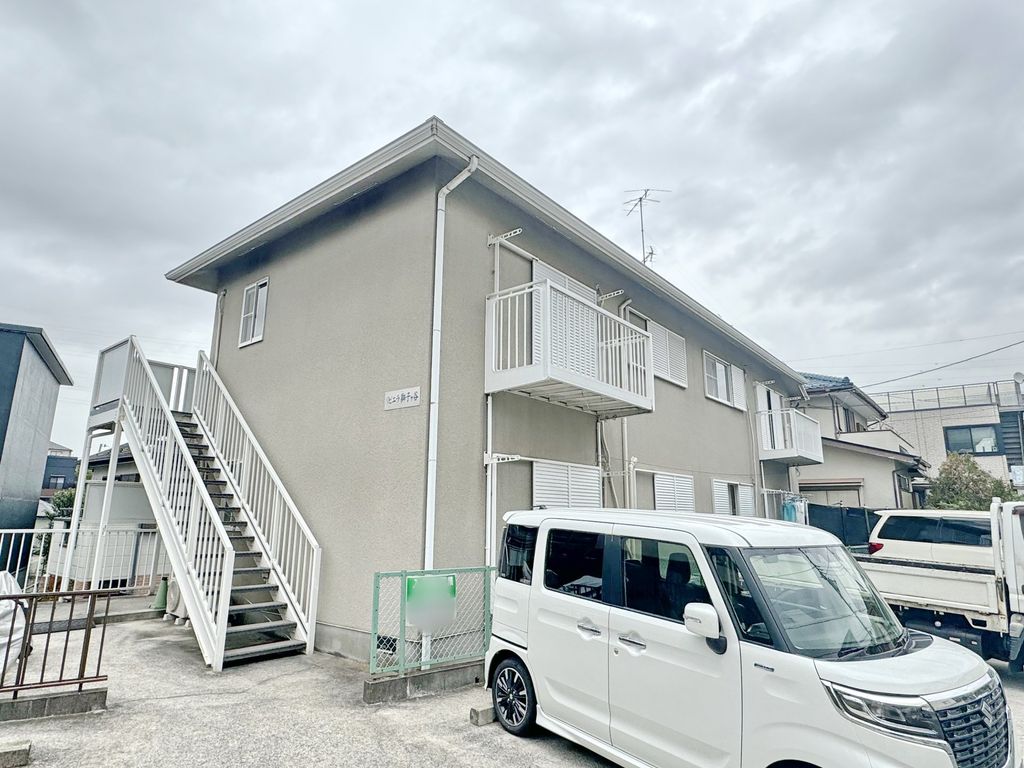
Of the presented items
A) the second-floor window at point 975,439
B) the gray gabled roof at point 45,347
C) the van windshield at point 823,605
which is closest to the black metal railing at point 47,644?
the van windshield at point 823,605

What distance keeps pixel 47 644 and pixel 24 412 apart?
1433cm

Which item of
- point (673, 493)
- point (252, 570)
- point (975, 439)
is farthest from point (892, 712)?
point (975, 439)

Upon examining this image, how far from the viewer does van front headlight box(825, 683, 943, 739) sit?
2.38 m

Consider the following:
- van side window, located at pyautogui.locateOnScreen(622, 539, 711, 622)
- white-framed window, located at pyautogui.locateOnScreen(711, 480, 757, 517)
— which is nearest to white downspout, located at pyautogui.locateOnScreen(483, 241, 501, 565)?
van side window, located at pyautogui.locateOnScreen(622, 539, 711, 622)

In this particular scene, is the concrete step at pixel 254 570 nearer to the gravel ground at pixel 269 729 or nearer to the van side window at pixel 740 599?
the gravel ground at pixel 269 729

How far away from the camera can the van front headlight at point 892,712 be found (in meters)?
2.38

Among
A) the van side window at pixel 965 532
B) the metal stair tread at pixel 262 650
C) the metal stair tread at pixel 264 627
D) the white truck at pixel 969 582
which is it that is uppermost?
the van side window at pixel 965 532

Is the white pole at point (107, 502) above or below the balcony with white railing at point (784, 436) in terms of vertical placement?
below

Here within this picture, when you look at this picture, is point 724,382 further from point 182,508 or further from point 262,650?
point 182,508

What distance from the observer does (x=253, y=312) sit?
30.6ft

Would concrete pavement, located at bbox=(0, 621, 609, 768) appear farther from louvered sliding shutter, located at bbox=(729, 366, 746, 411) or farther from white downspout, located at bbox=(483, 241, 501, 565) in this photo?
louvered sliding shutter, located at bbox=(729, 366, 746, 411)

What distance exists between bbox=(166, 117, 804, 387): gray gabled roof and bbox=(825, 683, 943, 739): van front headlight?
19.7 feet

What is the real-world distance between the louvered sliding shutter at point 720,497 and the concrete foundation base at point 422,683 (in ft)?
25.4

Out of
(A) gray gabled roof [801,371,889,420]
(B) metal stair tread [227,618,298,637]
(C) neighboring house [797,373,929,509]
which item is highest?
(A) gray gabled roof [801,371,889,420]
